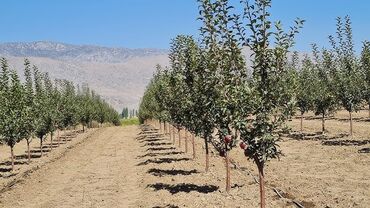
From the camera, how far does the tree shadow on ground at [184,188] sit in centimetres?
2412

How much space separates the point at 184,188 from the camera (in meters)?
25.0

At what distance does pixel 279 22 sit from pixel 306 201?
9164 mm

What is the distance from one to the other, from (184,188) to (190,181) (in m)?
1.95

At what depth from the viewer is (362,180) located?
25.3 meters

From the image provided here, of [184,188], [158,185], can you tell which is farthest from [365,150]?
[158,185]

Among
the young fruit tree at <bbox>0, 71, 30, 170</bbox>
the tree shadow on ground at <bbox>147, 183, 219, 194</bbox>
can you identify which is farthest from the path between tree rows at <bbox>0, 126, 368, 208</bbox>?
the young fruit tree at <bbox>0, 71, 30, 170</bbox>

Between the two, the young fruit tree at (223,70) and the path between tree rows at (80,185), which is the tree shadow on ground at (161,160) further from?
the young fruit tree at (223,70)

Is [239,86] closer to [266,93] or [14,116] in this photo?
[266,93]

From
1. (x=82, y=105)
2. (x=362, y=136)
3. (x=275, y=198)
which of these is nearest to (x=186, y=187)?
(x=275, y=198)

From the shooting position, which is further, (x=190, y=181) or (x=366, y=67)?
(x=366, y=67)

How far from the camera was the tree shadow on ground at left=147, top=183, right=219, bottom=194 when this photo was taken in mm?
24125

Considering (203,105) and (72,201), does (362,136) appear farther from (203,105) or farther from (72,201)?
(72,201)

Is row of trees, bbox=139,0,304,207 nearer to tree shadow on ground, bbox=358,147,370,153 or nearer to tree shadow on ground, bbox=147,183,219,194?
tree shadow on ground, bbox=147,183,219,194

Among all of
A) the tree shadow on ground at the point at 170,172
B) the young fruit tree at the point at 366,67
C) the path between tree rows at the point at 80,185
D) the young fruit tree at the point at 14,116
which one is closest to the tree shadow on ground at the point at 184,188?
the path between tree rows at the point at 80,185
